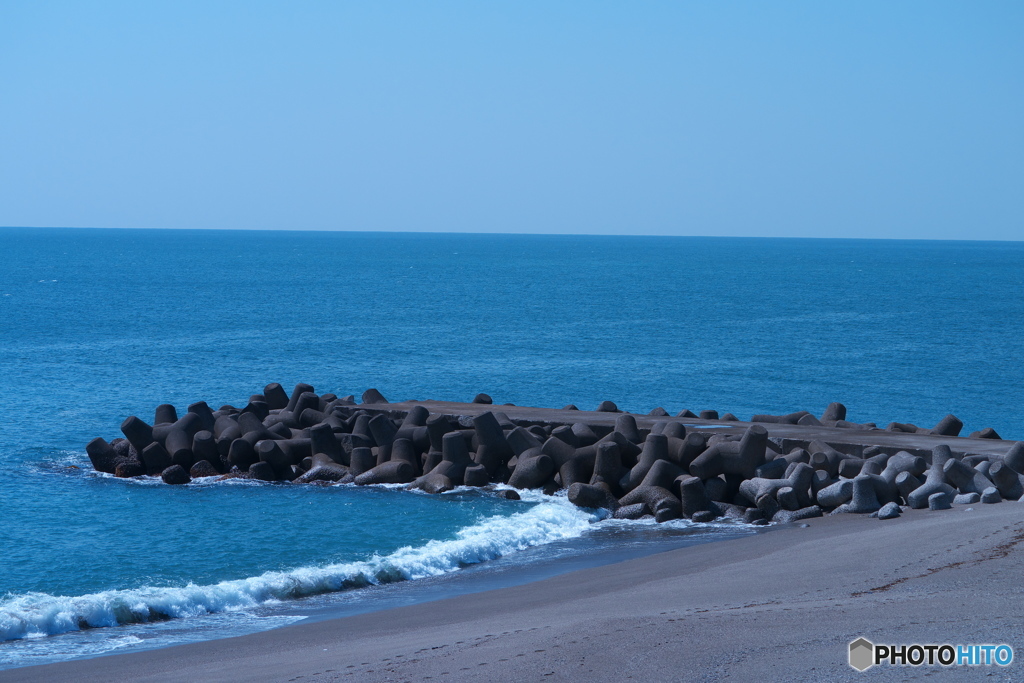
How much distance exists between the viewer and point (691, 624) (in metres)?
9.25

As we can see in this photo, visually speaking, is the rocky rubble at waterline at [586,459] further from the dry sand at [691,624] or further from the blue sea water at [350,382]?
the dry sand at [691,624]

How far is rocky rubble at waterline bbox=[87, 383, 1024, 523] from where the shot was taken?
52.4 feet

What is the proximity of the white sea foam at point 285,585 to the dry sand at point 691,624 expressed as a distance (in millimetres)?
1810

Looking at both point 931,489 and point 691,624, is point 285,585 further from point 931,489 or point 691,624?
point 931,489

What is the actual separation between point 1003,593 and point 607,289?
82.9m

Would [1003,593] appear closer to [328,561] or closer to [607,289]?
[328,561]

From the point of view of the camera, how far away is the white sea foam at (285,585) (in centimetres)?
1195

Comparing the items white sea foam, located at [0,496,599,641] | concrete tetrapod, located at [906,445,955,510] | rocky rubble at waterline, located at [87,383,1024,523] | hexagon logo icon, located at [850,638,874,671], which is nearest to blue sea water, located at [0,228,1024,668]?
white sea foam, located at [0,496,599,641]

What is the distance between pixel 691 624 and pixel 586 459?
9.09 m

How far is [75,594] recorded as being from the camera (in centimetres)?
1334

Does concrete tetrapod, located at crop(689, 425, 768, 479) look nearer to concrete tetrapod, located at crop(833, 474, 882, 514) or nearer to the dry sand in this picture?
concrete tetrapod, located at crop(833, 474, 882, 514)

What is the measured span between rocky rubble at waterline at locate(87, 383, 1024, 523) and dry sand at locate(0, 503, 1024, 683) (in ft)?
7.20

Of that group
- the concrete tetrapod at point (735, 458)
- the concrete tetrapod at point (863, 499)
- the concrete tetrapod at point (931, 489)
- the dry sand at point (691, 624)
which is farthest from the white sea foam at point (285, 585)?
the concrete tetrapod at point (931, 489)

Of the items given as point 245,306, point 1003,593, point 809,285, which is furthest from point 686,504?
point 809,285
